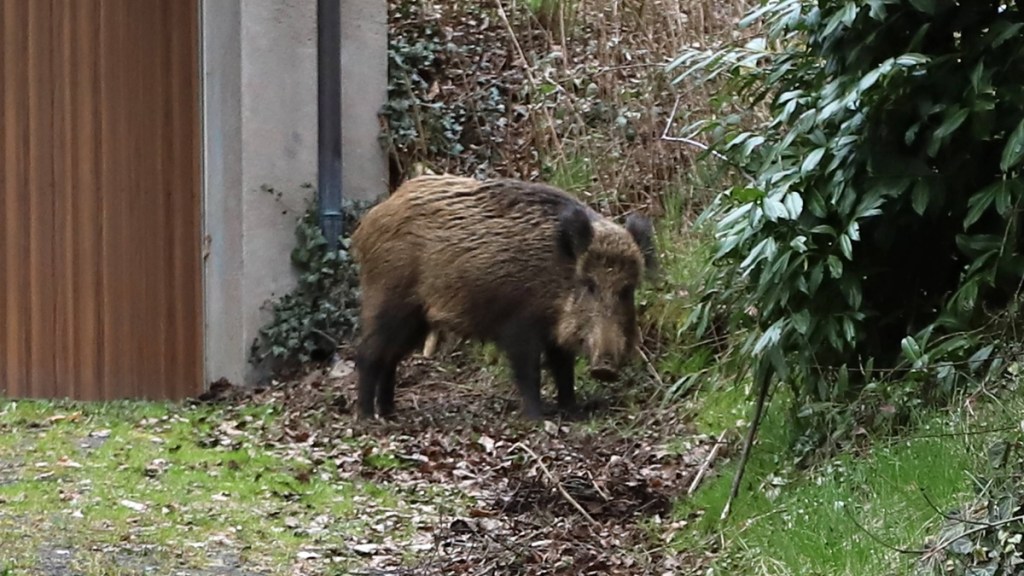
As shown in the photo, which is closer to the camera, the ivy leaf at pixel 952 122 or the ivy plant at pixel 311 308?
the ivy leaf at pixel 952 122

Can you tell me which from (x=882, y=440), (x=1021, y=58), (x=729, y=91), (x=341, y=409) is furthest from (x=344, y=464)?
(x=1021, y=58)

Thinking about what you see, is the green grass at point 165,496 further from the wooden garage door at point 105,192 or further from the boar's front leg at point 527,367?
the wooden garage door at point 105,192

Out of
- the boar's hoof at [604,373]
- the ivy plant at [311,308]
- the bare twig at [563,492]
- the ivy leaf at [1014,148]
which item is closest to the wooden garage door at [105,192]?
the ivy plant at [311,308]

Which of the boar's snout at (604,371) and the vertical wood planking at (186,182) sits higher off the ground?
the vertical wood planking at (186,182)

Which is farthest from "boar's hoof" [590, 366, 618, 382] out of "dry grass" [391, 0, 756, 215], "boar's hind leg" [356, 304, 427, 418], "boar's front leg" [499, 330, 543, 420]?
"dry grass" [391, 0, 756, 215]

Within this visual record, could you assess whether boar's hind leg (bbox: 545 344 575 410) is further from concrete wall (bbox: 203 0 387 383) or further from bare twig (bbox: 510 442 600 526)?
concrete wall (bbox: 203 0 387 383)

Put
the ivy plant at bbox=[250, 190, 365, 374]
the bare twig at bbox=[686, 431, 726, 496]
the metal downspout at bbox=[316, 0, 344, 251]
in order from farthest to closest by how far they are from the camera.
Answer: the metal downspout at bbox=[316, 0, 344, 251] < the ivy plant at bbox=[250, 190, 365, 374] < the bare twig at bbox=[686, 431, 726, 496]

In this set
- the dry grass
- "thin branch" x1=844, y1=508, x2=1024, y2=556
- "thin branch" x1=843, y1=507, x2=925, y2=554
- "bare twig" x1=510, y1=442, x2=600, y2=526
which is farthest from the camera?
the dry grass

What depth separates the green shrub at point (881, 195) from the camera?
4.65 meters

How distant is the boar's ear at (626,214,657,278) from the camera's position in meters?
7.91

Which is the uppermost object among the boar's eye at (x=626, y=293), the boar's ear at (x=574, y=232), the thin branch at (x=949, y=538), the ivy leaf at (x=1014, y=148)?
the ivy leaf at (x=1014, y=148)

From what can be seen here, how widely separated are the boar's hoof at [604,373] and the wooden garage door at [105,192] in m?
3.29

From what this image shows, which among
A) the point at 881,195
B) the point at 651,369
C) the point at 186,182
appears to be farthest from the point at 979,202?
the point at 186,182

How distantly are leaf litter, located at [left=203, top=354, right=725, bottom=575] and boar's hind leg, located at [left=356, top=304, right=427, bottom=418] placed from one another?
158 millimetres
